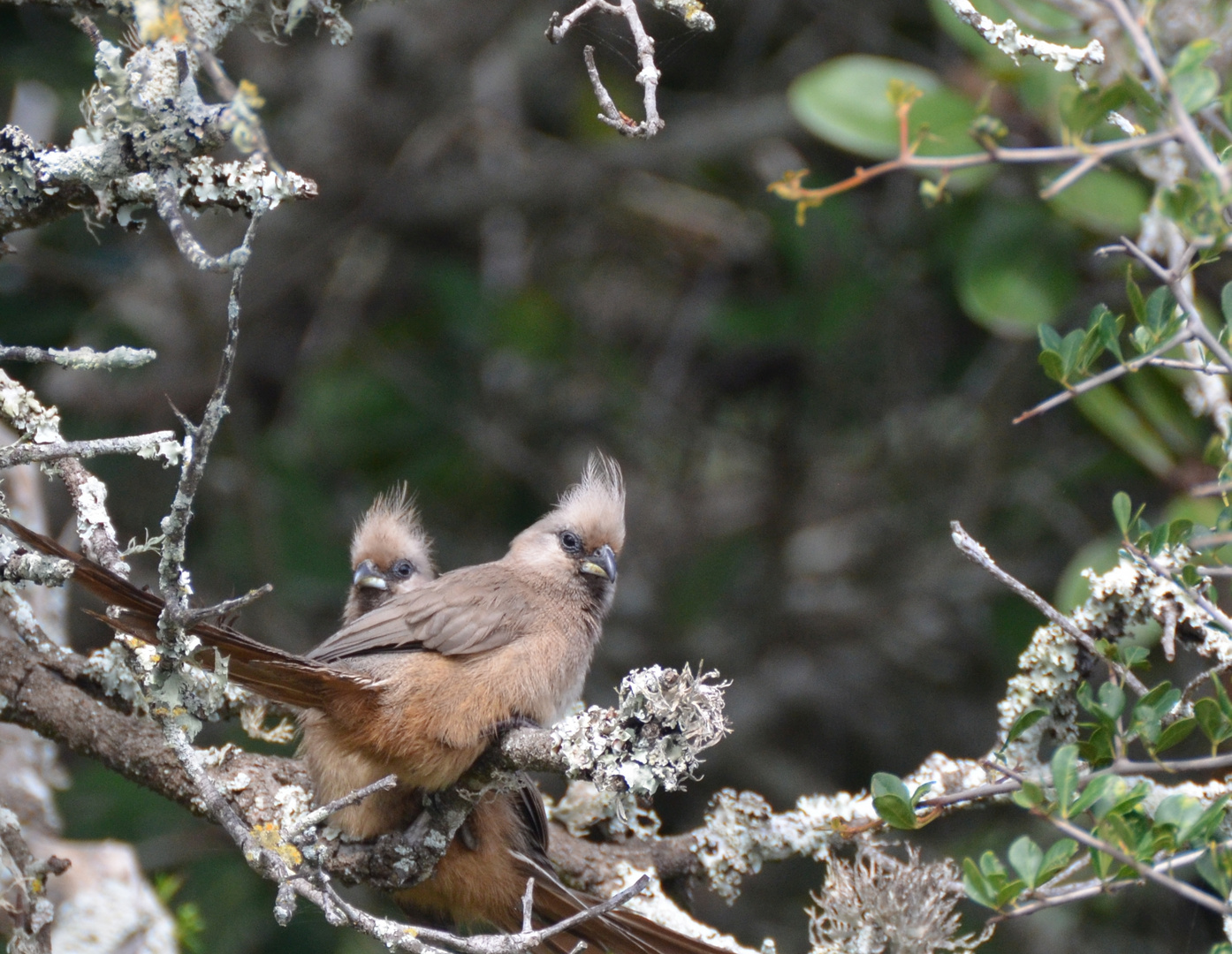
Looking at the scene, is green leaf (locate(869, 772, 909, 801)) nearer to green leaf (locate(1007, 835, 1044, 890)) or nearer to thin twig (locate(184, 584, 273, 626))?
green leaf (locate(1007, 835, 1044, 890))

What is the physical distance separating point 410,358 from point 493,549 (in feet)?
3.42

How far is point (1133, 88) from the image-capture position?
1.78 m

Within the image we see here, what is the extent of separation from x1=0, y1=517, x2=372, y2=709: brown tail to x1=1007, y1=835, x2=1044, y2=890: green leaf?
1.45 meters

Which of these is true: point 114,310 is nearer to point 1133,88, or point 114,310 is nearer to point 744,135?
point 744,135

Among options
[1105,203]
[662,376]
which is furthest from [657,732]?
[662,376]

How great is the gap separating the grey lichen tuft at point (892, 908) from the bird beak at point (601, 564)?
1.24m

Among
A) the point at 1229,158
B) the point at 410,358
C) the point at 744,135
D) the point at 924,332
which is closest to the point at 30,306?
the point at 410,358

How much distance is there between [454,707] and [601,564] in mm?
992

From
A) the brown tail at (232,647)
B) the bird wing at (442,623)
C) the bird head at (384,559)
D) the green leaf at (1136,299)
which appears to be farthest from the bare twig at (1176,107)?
the bird head at (384,559)

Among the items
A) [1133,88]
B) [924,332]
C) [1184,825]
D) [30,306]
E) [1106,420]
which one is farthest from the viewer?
[924,332]

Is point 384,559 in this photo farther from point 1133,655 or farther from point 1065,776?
point 1065,776

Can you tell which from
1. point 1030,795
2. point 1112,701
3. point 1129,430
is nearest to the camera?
point 1030,795

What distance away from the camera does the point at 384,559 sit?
13.2ft

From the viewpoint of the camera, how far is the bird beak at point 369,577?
387 cm
